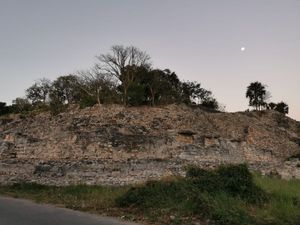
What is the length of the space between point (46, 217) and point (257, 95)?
146 feet

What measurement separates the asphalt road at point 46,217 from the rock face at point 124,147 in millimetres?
9078

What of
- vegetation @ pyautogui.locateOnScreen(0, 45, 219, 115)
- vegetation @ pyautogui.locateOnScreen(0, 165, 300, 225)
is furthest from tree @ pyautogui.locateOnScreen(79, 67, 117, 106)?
vegetation @ pyautogui.locateOnScreen(0, 165, 300, 225)

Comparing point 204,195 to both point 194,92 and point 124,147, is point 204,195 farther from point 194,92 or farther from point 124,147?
point 194,92

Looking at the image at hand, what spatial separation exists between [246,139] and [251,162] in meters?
3.00

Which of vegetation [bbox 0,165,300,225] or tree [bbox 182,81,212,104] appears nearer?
vegetation [bbox 0,165,300,225]

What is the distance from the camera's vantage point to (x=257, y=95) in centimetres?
5097

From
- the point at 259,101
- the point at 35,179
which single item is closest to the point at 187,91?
the point at 259,101

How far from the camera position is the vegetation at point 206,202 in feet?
30.1

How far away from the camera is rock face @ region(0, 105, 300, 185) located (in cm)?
2134

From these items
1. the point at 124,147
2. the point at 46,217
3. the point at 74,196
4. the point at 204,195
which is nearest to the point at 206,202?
the point at 204,195

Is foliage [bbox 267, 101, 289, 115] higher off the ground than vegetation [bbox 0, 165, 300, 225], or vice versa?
foliage [bbox 267, 101, 289, 115]

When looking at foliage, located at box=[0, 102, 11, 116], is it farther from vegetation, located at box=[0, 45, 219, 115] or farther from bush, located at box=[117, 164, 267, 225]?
bush, located at box=[117, 164, 267, 225]

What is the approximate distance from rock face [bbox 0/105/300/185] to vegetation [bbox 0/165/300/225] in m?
7.75

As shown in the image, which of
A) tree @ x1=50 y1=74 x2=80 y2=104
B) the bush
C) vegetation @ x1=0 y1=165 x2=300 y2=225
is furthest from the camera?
tree @ x1=50 y1=74 x2=80 y2=104
